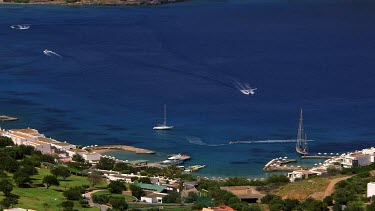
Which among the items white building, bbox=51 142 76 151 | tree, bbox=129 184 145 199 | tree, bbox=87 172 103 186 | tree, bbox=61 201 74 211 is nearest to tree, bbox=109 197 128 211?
tree, bbox=61 201 74 211

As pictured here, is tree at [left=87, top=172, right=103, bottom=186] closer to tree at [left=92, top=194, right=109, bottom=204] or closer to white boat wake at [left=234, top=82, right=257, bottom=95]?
tree at [left=92, top=194, right=109, bottom=204]

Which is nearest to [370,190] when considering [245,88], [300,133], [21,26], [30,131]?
[300,133]

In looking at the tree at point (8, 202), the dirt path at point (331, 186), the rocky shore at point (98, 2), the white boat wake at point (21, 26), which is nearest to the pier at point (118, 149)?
the dirt path at point (331, 186)

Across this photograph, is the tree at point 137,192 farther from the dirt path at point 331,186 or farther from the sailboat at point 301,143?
the sailboat at point 301,143

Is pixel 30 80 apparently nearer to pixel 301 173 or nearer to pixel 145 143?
pixel 145 143

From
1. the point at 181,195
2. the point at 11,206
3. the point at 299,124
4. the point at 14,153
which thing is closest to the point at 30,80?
the point at 299,124

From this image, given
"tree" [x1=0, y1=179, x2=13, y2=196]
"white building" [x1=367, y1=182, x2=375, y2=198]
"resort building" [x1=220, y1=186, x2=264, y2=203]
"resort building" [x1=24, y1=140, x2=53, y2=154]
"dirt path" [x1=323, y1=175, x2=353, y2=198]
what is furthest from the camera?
"resort building" [x1=24, y1=140, x2=53, y2=154]
